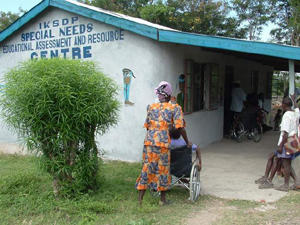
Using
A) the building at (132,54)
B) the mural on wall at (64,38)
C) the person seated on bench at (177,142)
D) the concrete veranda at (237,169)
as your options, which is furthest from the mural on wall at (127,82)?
the person seated on bench at (177,142)

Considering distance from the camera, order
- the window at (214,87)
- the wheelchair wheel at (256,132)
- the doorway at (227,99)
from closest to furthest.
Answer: the window at (214,87), the wheelchair wheel at (256,132), the doorway at (227,99)

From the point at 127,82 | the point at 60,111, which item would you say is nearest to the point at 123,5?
the point at 127,82

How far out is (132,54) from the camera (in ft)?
23.5

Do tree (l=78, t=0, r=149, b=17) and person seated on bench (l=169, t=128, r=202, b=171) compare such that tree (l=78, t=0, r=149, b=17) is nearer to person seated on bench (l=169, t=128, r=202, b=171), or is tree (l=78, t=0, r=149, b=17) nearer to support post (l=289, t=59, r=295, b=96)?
support post (l=289, t=59, r=295, b=96)

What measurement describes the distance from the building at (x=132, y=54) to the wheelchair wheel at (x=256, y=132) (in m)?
1.02

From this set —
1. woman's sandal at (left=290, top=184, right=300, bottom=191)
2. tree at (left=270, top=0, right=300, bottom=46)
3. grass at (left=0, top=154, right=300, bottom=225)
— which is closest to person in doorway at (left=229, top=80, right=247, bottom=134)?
woman's sandal at (left=290, top=184, right=300, bottom=191)

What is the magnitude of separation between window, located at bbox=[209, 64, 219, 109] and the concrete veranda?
114 centimetres

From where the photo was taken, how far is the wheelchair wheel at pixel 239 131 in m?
9.45

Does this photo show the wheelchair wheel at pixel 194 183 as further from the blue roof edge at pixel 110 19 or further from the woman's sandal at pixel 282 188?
the blue roof edge at pixel 110 19

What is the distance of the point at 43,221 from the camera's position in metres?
4.09

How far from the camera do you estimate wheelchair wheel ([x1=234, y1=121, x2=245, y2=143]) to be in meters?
9.45

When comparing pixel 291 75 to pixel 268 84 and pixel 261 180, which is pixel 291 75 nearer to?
pixel 261 180

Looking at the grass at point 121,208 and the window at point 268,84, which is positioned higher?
the window at point 268,84

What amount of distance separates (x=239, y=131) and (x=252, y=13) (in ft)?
49.1
